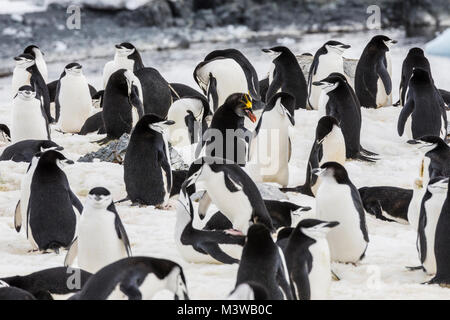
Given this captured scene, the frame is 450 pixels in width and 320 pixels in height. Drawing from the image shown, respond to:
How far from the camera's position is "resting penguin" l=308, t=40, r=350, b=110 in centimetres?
870

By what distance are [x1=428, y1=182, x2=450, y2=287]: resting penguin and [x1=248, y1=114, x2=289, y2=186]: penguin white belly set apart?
2.17 metres

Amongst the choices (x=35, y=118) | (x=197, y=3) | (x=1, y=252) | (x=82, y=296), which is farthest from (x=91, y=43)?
(x=82, y=296)

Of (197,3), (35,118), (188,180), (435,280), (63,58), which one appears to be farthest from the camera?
(197,3)

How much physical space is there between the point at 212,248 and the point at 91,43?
1937 cm

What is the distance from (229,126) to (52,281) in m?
2.65

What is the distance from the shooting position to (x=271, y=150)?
21.1 ft

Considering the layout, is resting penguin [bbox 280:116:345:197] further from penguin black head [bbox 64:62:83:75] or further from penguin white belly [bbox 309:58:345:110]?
penguin black head [bbox 64:62:83:75]

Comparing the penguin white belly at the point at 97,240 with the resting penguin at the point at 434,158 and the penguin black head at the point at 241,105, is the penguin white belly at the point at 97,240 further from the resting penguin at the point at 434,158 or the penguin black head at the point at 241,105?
the penguin black head at the point at 241,105

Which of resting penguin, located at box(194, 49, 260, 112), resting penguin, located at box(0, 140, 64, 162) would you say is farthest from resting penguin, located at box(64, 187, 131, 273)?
resting penguin, located at box(194, 49, 260, 112)

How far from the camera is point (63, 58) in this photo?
2212cm

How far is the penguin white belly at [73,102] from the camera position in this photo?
8758 mm

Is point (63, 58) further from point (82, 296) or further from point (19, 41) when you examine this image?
point (82, 296)

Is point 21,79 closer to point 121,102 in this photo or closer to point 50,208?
point 121,102

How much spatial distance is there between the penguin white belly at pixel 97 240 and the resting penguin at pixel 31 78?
4.76m
